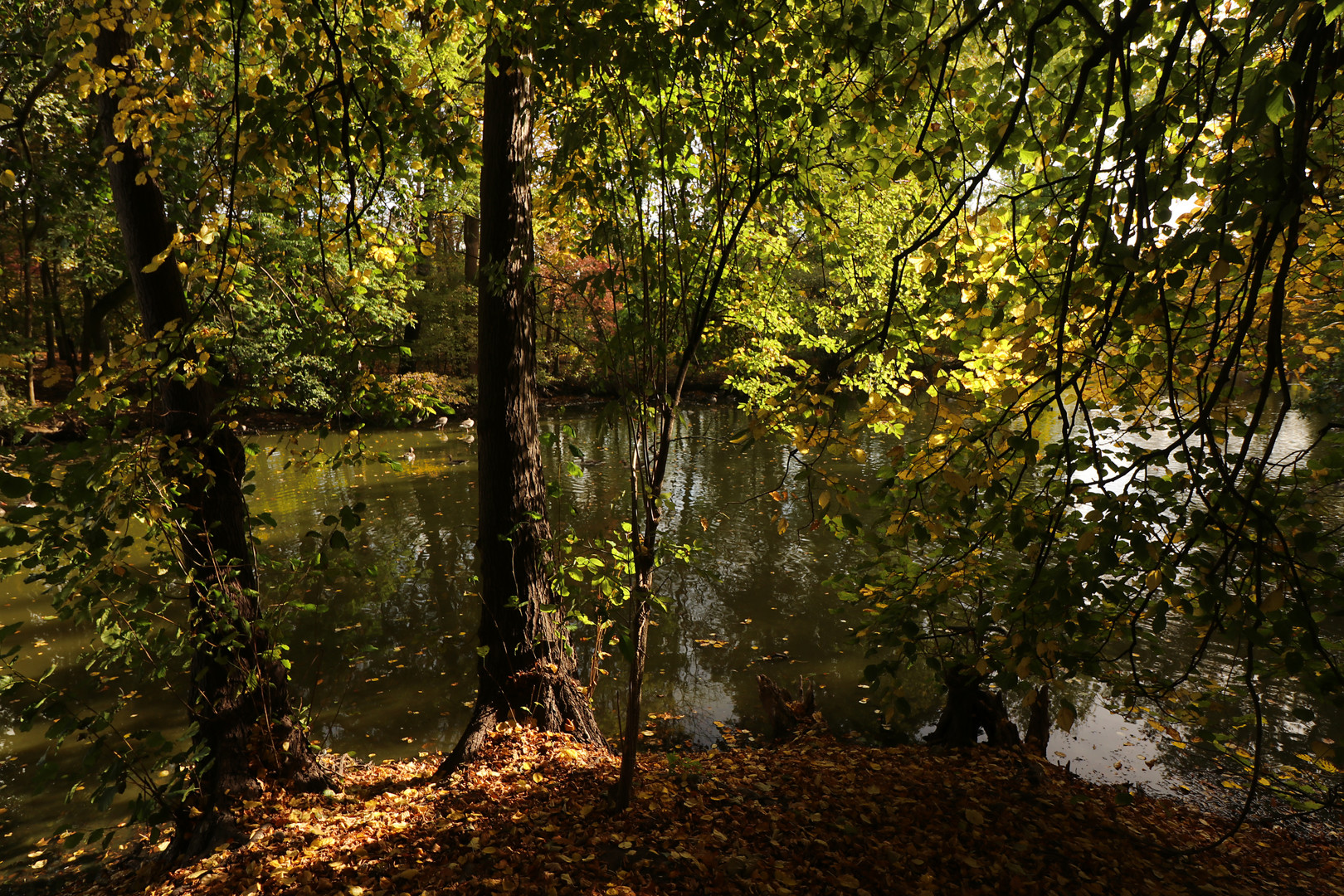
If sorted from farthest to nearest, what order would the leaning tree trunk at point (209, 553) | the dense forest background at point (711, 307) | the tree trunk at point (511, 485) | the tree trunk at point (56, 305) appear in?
the tree trunk at point (56, 305) < the tree trunk at point (511, 485) < the leaning tree trunk at point (209, 553) < the dense forest background at point (711, 307)

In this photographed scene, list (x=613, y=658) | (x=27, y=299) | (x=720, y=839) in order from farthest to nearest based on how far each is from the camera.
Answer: (x=27, y=299)
(x=613, y=658)
(x=720, y=839)

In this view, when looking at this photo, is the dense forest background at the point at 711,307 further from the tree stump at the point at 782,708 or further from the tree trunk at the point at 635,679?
the tree stump at the point at 782,708

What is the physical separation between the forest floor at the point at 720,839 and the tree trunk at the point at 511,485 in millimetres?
243

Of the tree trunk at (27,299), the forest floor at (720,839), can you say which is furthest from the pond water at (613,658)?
the tree trunk at (27,299)

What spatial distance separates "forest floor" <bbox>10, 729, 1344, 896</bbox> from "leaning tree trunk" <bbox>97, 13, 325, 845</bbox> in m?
0.28

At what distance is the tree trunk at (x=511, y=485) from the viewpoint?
368 centimetres

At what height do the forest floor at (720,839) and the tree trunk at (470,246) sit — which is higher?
the tree trunk at (470,246)

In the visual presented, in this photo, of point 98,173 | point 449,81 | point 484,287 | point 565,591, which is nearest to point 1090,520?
point 565,591

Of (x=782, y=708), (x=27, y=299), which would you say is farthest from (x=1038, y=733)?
(x=27, y=299)

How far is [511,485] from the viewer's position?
3842 mm

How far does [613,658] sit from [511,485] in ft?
10.5

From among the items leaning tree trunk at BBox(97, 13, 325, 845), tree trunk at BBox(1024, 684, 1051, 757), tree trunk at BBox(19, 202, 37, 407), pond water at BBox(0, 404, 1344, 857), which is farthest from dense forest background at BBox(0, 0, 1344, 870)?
tree trunk at BBox(19, 202, 37, 407)

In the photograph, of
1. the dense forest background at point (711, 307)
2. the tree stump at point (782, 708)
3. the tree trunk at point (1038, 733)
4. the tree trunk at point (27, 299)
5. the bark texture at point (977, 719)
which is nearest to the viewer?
the dense forest background at point (711, 307)

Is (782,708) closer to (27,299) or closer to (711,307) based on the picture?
(711,307)
